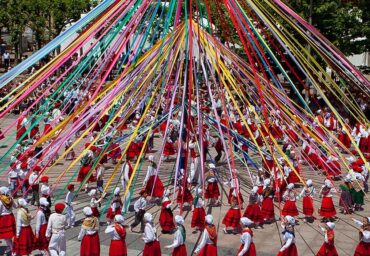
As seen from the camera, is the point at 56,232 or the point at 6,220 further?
the point at 6,220

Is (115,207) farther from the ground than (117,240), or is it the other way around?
(117,240)

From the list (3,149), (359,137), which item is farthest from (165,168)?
(359,137)

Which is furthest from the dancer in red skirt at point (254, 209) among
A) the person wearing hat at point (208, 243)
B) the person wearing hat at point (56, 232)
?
the person wearing hat at point (56, 232)

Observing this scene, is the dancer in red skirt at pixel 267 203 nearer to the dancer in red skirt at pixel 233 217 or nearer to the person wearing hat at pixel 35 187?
the dancer in red skirt at pixel 233 217

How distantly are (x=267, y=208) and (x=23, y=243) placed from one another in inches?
203

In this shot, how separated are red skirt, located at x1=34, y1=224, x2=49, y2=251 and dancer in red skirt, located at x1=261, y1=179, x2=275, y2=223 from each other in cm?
454

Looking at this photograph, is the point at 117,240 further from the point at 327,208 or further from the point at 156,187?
the point at 327,208

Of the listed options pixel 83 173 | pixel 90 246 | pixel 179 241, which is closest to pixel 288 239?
pixel 179 241

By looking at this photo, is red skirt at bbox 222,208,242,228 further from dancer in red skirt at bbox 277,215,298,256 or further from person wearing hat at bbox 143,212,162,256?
person wearing hat at bbox 143,212,162,256

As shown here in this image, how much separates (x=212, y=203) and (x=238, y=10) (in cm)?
→ 473

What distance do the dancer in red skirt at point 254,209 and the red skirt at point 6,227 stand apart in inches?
179

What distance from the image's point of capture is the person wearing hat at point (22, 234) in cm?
1015

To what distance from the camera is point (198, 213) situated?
11992 millimetres

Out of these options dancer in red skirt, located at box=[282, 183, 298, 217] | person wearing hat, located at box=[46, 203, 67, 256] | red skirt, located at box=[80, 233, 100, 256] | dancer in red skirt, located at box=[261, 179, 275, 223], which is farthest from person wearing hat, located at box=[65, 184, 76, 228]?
dancer in red skirt, located at box=[282, 183, 298, 217]
